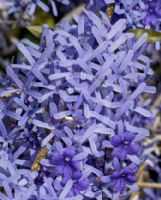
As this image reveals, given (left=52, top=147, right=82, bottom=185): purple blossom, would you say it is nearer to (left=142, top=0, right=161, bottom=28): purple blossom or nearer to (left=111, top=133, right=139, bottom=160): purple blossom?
(left=111, top=133, right=139, bottom=160): purple blossom

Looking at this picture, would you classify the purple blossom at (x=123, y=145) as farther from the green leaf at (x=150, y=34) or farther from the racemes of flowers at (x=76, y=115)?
the green leaf at (x=150, y=34)

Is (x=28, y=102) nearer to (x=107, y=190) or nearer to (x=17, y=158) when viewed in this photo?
(x=17, y=158)

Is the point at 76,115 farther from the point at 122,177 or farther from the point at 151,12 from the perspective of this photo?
the point at 151,12

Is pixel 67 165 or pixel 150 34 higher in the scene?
pixel 150 34

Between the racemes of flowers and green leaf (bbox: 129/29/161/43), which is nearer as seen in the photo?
the racemes of flowers

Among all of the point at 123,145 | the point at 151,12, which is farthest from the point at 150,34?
the point at 123,145

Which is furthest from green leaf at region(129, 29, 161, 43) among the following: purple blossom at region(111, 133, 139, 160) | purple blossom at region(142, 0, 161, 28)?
purple blossom at region(111, 133, 139, 160)

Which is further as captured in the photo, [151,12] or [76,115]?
[151,12]
